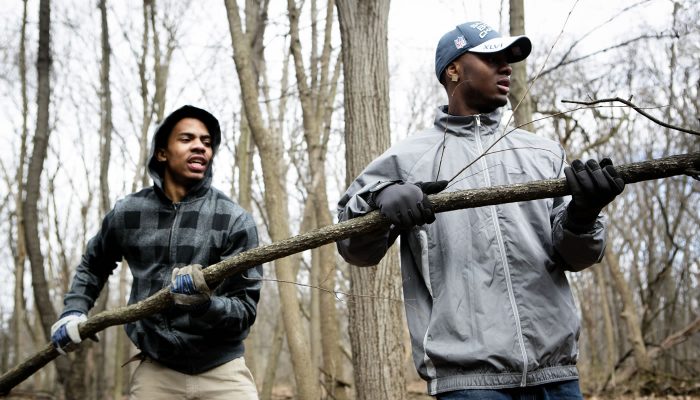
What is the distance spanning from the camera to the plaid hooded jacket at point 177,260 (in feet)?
10.3

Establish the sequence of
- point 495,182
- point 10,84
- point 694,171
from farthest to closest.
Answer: point 10,84 < point 495,182 < point 694,171

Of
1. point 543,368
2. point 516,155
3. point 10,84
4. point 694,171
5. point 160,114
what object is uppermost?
point 10,84

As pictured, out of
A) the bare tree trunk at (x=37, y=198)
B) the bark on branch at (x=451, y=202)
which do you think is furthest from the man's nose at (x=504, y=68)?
the bare tree trunk at (x=37, y=198)

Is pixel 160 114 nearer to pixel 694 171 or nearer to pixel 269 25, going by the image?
pixel 269 25

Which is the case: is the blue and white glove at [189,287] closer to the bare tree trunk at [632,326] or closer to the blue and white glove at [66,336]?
the blue and white glove at [66,336]

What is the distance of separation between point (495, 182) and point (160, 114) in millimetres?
11811

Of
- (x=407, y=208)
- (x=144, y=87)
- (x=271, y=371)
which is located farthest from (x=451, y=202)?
(x=144, y=87)

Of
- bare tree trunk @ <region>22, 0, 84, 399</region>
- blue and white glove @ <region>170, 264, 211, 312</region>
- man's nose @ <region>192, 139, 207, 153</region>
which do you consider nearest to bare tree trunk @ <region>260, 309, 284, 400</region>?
bare tree trunk @ <region>22, 0, 84, 399</region>

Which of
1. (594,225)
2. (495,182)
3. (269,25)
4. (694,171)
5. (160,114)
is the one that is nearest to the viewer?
(694,171)

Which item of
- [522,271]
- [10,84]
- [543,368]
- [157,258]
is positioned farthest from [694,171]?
[10,84]

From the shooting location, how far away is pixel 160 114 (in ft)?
43.0

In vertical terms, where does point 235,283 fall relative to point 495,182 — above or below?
below

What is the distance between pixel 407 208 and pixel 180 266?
66.1 inches

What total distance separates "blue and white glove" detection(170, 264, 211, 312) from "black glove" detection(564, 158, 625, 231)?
1.55 m
